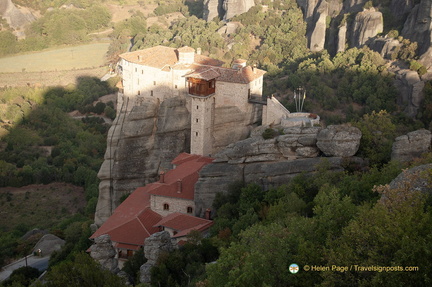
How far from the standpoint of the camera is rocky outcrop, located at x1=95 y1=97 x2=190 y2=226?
1839 inches

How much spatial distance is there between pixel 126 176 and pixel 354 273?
31.5 m

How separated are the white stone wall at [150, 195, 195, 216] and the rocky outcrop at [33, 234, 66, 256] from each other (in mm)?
9952

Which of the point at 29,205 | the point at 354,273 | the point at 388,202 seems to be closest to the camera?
the point at 354,273

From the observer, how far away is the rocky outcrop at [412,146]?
32.2 meters

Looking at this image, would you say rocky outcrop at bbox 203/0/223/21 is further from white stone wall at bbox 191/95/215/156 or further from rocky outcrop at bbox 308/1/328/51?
white stone wall at bbox 191/95/215/156

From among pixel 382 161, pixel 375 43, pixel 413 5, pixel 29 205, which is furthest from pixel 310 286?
pixel 413 5

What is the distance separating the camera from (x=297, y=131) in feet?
121

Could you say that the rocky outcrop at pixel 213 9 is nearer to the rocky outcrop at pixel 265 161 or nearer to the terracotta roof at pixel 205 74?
the terracotta roof at pixel 205 74

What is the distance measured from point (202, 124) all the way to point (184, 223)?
9694 millimetres

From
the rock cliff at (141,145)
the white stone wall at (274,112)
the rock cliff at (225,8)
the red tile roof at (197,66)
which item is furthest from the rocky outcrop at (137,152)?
the rock cliff at (225,8)

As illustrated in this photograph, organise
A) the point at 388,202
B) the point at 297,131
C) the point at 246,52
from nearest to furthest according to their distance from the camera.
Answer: the point at 388,202 → the point at 297,131 → the point at 246,52

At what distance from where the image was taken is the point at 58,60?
374ft

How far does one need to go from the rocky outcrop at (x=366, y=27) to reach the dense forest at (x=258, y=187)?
1.92m

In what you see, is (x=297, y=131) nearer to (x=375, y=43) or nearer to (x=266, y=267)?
(x=266, y=267)
